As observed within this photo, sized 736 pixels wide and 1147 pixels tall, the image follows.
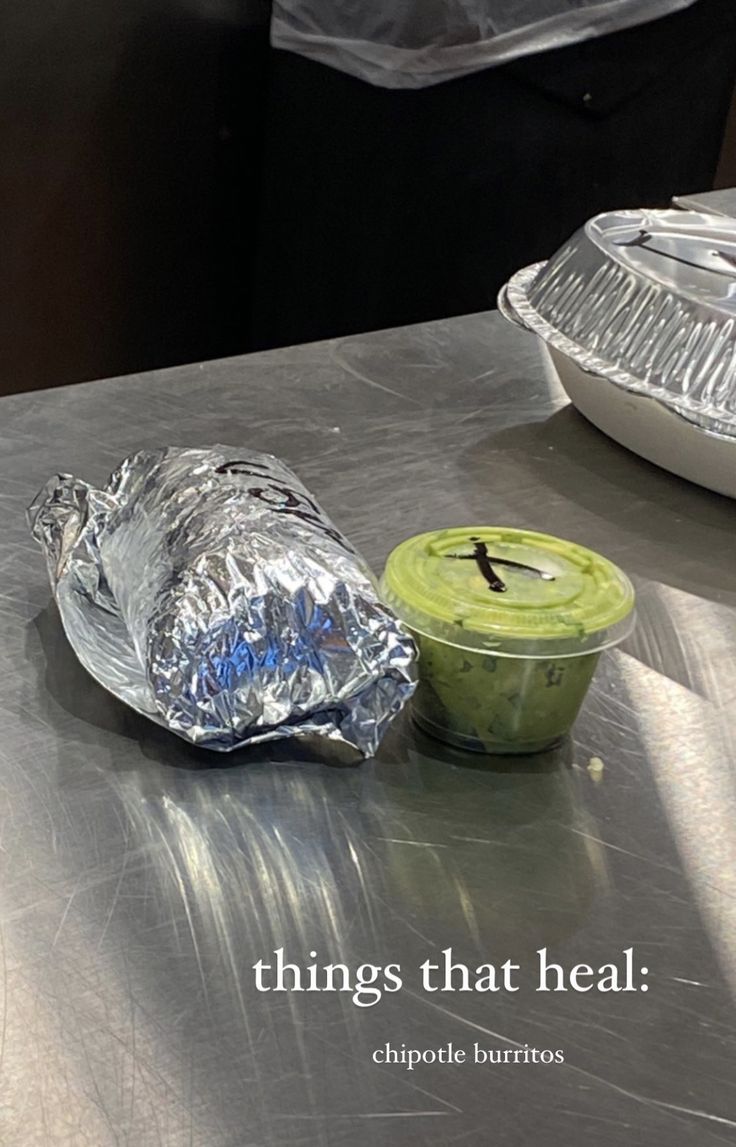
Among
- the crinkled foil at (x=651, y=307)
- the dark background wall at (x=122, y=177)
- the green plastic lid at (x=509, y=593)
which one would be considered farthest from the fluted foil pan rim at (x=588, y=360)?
the dark background wall at (x=122, y=177)

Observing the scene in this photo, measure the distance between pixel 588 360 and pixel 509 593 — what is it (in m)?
0.41

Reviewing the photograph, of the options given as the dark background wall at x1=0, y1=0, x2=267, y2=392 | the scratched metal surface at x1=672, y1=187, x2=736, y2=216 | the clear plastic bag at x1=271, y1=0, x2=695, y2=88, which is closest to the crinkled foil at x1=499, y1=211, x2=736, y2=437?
the scratched metal surface at x1=672, y1=187, x2=736, y2=216

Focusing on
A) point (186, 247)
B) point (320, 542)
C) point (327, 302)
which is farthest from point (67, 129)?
point (320, 542)

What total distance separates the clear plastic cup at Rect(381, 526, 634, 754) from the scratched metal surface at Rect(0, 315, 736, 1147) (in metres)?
0.02

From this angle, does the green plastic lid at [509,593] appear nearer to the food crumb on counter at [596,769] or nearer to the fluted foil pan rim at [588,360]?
the food crumb on counter at [596,769]

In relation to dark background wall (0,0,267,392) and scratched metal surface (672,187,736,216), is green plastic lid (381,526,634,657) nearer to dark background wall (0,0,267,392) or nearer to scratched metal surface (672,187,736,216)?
scratched metal surface (672,187,736,216)

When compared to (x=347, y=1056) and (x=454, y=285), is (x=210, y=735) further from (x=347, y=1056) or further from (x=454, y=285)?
(x=454, y=285)

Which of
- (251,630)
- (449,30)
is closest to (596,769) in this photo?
(251,630)

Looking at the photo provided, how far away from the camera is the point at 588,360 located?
1.11 meters

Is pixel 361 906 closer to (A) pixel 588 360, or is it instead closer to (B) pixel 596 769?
(B) pixel 596 769

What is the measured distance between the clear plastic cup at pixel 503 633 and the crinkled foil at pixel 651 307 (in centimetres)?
30

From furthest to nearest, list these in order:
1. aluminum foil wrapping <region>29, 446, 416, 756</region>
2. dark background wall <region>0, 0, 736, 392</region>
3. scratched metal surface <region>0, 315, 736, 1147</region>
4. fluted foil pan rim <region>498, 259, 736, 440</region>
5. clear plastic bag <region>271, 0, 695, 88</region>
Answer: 1. dark background wall <region>0, 0, 736, 392</region>
2. clear plastic bag <region>271, 0, 695, 88</region>
3. fluted foil pan rim <region>498, 259, 736, 440</region>
4. aluminum foil wrapping <region>29, 446, 416, 756</region>
5. scratched metal surface <region>0, 315, 736, 1147</region>

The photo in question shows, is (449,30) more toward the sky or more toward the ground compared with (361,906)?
more toward the sky

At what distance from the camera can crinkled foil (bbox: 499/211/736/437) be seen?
1046 millimetres
